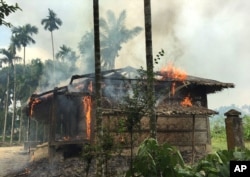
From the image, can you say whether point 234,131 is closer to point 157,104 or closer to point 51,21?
point 157,104

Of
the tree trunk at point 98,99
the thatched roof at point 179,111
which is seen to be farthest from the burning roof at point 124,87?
the tree trunk at point 98,99

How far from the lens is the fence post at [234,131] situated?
8695 millimetres

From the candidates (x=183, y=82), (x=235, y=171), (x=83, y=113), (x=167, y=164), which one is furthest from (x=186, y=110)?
(x=235, y=171)

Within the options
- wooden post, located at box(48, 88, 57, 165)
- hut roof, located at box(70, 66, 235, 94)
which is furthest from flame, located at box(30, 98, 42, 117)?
hut roof, located at box(70, 66, 235, 94)

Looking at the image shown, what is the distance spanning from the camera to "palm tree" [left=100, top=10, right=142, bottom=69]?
4134 centimetres

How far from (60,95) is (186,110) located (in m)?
7.44

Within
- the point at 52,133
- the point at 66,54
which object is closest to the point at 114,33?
the point at 66,54

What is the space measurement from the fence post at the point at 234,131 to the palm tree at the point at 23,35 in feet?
167

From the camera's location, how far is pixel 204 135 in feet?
66.9

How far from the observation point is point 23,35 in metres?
55.4

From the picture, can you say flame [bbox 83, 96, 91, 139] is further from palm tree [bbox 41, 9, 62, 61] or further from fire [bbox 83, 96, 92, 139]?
palm tree [bbox 41, 9, 62, 61]

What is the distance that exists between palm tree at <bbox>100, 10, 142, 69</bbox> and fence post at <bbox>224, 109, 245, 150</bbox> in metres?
32.8

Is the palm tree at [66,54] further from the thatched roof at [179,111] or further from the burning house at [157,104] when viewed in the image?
the thatched roof at [179,111]

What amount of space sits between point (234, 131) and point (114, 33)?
112 ft
